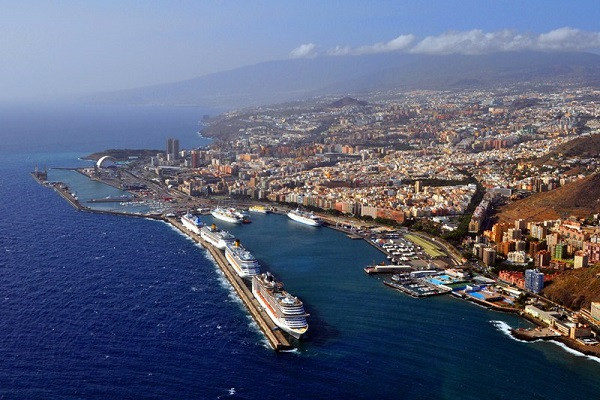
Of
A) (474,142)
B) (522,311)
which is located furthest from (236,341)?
(474,142)

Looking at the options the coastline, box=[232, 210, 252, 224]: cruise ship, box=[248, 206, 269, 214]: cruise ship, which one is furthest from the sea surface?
box=[248, 206, 269, 214]: cruise ship

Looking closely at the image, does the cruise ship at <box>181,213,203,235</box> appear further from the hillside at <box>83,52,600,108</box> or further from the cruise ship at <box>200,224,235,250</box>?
the hillside at <box>83,52,600,108</box>

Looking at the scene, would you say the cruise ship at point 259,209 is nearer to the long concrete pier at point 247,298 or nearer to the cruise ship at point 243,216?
the cruise ship at point 243,216

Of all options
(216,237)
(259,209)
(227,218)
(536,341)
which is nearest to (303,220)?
(227,218)

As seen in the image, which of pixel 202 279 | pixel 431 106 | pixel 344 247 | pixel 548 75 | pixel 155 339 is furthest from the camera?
pixel 548 75

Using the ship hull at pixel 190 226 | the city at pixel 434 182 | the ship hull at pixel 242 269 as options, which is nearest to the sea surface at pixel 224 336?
the ship hull at pixel 242 269

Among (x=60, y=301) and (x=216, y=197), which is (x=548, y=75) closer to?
(x=216, y=197)
